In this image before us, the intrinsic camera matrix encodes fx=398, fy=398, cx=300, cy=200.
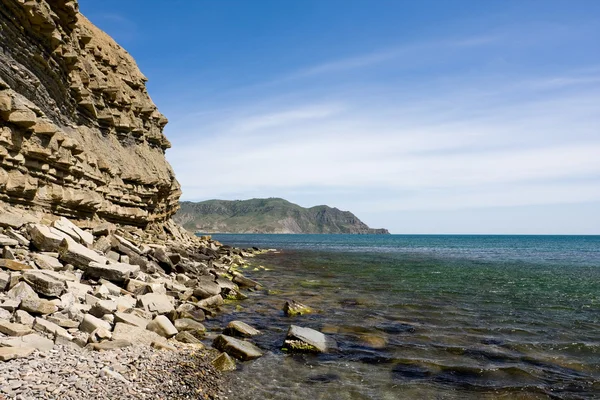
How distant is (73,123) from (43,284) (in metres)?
17.5

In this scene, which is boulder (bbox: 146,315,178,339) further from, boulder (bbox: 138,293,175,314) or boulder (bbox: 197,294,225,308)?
boulder (bbox: 197,294,225,308)

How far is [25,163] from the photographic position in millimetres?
16578

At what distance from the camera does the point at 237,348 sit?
1121cm

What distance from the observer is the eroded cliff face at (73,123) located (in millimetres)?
16359

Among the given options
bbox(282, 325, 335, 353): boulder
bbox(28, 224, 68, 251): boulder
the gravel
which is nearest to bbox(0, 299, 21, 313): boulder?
the gravel

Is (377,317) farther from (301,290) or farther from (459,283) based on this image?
(459,283)

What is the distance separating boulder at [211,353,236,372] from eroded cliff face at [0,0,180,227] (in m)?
11.4

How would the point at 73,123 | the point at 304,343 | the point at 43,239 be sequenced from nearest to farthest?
the point at 304,343 < the point at 43,239 < the point at 73,123

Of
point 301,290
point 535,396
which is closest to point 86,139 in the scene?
point 301,290

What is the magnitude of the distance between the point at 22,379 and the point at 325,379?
6458mm

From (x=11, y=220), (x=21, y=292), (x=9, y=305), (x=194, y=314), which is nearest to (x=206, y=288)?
(x=194, y=314)

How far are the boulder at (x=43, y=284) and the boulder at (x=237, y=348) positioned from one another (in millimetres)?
4553

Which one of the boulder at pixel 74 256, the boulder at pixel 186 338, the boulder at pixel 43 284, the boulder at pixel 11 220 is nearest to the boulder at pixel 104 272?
the boulder at pixel 74 256

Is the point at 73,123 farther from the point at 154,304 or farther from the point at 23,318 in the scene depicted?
the point at 23,318
